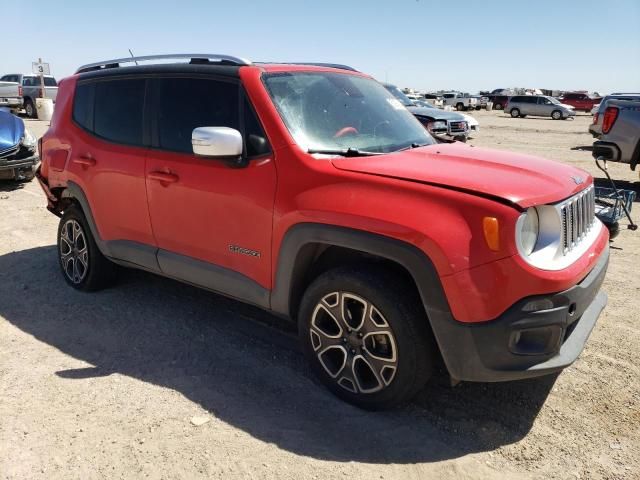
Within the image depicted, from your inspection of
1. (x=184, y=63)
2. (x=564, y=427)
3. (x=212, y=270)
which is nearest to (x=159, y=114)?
(x=184, y=63)

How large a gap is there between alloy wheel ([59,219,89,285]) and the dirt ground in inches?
18.2

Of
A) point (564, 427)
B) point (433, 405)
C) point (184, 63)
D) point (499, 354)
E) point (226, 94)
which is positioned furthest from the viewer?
point (184, 63)

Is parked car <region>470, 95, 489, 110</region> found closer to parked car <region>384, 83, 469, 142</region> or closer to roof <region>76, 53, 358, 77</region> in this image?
parked car <region>384, 83, 469, 142</region>

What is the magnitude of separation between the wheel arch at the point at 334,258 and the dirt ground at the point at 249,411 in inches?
24.3

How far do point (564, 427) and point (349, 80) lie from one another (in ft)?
8.63

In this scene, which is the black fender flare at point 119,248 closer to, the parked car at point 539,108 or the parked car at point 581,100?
the parked car at point 539,108

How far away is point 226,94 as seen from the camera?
11.6 ft

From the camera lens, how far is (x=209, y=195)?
3486mm

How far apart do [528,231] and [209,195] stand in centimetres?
193

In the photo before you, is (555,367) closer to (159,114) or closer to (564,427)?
(564,427)

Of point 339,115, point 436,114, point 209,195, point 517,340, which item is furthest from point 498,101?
point 517,340

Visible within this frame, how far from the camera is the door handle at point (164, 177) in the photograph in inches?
146

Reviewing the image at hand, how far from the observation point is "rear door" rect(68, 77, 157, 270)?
4.04 meters

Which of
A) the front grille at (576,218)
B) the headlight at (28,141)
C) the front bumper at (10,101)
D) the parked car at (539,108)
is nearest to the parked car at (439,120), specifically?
the headlight at (28,141)
